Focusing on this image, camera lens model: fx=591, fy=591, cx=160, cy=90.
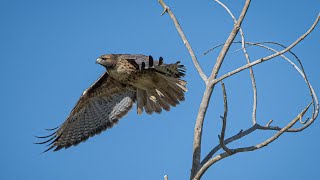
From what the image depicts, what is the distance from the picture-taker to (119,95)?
10.8m

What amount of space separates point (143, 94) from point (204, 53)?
3.88 meters

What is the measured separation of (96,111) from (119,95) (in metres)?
0.53

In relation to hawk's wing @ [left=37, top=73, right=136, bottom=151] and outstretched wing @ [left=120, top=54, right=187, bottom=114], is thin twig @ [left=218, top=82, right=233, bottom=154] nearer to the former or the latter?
outstretched wing @ [left=120, top=54, right=187, bottom=114]

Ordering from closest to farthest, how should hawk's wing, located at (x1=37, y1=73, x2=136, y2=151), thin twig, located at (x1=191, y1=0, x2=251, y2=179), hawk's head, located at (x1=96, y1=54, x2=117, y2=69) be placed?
thin twig, located at (x1=191, y1=0, x2=251, y2=179) → hawk's head, located at (x1=96, y1=54, x2=117, y2=69) → hawk's wing, located at (x1=37, y1=73, x2=136, y2=151)

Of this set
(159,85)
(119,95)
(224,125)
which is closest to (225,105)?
(224,125)

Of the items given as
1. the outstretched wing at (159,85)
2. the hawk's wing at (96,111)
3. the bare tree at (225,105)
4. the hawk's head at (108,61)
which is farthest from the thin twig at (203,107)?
the hawk's wing at (96,111)

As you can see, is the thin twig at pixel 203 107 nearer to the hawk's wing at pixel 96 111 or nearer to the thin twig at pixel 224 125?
the thin twig at pixel 224 125

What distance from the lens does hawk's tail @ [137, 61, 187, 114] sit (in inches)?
360

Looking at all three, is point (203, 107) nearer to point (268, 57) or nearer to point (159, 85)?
point (268, 57)

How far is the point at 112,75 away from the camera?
9930mm

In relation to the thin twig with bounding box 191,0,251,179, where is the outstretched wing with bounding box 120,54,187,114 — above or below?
above

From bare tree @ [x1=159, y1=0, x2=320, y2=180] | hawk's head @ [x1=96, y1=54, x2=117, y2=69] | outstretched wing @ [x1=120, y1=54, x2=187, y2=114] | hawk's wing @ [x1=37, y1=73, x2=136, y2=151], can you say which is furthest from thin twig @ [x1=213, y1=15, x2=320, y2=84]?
hawk's wing @ [x1=37, y1=73, x2=136, y2=151]

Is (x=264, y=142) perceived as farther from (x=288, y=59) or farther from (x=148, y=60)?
(x=148, y=60)

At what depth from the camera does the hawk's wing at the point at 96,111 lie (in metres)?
10.5
